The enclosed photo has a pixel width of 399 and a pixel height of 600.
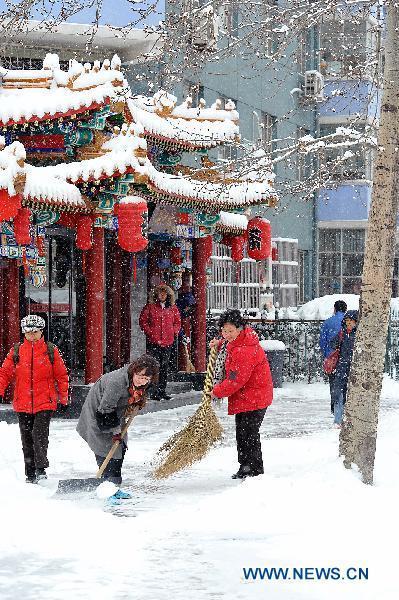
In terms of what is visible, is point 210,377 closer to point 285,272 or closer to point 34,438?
point 34,438

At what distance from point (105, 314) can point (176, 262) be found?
1.66 m

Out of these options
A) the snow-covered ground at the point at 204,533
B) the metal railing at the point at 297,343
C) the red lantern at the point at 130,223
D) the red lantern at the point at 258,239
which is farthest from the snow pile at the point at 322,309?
the snow-covered ground at the point at 204,533

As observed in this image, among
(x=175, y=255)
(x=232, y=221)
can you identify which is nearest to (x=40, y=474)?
(x=175, y=255)

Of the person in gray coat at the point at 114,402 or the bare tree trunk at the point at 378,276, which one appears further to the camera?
the bare tree trunk at the point at 378,276

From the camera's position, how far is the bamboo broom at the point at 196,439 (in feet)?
36.5

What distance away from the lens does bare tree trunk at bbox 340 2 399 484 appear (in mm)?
10617

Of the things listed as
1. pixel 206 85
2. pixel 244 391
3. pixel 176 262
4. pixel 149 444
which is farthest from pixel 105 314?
pixel 244 391

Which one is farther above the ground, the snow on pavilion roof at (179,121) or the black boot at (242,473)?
the snow on pavilion roof at (179,121)

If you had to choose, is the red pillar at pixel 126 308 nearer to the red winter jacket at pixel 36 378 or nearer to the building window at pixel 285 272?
the red winter jacket at pixel 36 378

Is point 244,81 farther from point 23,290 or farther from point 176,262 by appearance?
point 23,290

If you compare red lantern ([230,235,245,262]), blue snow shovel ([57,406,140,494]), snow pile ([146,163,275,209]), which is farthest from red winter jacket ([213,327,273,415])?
red lantern ([230,235,245,262])

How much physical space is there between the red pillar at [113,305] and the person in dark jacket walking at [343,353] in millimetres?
5316

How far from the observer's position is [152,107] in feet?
69.3

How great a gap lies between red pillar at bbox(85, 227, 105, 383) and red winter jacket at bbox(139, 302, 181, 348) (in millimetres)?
1176
